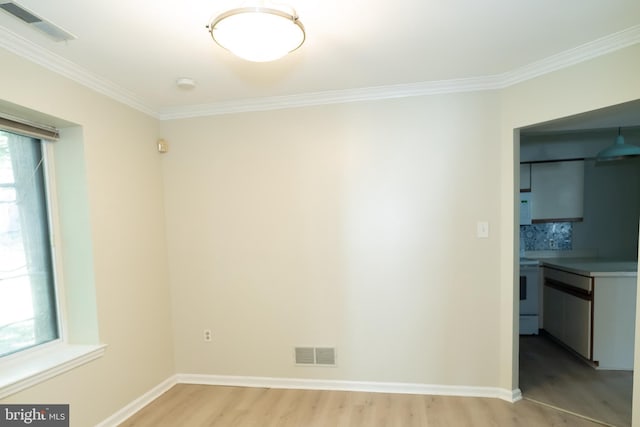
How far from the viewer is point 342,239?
259 cm

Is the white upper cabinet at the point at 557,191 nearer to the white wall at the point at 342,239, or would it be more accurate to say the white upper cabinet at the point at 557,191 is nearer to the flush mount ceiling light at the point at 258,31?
the white wall at the point at 342,239

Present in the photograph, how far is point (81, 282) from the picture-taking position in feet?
7.07

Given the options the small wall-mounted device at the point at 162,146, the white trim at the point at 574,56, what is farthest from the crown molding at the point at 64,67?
the white trim at the point at 574,56

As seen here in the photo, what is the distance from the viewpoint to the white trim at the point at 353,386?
2.44 m

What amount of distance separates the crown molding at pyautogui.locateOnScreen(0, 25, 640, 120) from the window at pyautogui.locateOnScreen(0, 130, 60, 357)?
1.77 feet

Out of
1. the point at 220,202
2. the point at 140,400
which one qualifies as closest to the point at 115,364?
the point at 140,400

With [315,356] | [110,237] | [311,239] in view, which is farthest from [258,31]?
[315,356]

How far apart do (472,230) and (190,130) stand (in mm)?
2538

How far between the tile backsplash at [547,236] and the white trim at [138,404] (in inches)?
172

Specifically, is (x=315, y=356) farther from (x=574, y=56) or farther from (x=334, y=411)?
(x=574, y=56)

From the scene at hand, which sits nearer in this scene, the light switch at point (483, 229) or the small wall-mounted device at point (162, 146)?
the light switch at point (483, 229)

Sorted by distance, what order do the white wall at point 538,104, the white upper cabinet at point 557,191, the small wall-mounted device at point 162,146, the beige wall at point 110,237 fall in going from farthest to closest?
the white upper cabinet at point 557,191, the small wall-mounted device at point 162,146, the beige wall at point 110,237, the white wall at point 538,104

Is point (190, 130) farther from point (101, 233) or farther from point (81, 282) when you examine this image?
point (81, 282)

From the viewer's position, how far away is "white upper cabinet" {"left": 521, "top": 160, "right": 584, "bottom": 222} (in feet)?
12.7
